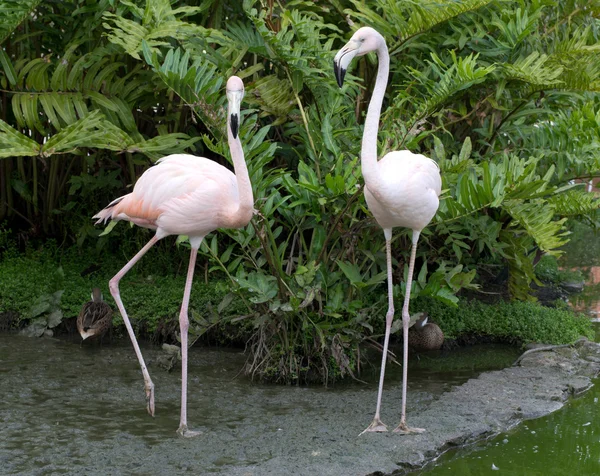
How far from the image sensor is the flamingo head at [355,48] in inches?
173

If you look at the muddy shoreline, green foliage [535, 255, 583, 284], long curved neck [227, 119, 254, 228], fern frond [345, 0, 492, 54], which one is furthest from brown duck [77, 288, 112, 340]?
green foliage [535, 255, 583, 284]

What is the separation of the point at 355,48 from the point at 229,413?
7.32 ft

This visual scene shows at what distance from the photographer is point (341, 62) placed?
440 centimetres

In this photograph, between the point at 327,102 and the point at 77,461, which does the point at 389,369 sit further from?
the point at 77,461

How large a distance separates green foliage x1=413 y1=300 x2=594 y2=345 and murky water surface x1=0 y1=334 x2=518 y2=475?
227 mm

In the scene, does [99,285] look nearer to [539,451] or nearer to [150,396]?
[150,396]

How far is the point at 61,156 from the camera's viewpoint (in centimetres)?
784

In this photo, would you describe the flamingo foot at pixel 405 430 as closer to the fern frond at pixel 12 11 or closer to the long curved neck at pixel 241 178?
the long curved neck at pixel 241 178

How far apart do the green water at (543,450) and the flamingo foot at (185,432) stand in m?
1.22

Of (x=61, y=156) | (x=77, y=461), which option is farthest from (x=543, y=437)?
(x=61, y=156)

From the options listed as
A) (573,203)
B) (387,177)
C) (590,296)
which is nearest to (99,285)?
(387,177)

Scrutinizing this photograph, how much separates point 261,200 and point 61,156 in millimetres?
3374

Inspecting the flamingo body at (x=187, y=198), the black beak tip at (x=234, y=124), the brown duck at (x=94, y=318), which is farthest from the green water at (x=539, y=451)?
the brown duck at (x=94, y=318)

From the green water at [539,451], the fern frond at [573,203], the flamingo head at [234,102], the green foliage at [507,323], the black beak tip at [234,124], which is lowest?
the green water at [539,451]
